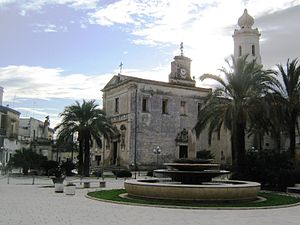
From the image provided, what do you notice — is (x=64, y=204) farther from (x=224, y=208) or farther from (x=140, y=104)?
(x=140, y=104)

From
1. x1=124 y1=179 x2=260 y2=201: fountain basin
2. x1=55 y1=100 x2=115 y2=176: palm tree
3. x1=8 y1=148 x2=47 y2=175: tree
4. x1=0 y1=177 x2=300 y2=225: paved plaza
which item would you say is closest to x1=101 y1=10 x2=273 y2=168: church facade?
x1=55 y1=100 x2=115 y2=176: palm tree

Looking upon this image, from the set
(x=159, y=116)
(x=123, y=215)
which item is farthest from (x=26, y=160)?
(x=123, y=215)

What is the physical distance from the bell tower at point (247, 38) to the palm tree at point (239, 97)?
33.8 m

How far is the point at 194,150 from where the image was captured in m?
55.7

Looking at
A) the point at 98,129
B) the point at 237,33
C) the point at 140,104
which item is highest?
the point at 237,33

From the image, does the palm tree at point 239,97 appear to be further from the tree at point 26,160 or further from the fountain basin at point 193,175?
the tree at point 26,160

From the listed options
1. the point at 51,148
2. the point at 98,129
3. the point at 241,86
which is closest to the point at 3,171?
the point at 98,129

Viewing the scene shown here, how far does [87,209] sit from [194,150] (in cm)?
4195

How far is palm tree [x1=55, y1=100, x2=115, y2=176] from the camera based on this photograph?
133 feet

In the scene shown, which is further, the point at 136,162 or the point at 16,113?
the point at 16,113

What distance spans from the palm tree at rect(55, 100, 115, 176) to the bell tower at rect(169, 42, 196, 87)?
1733cm

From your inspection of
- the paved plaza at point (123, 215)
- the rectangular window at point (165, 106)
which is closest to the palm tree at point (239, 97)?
the paved plaza at point (123, 215)

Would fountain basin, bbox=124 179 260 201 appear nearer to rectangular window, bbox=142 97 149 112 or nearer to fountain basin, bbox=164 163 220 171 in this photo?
fountain basin, bbox=164 163 220 171

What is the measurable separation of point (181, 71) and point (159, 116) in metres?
7.72
